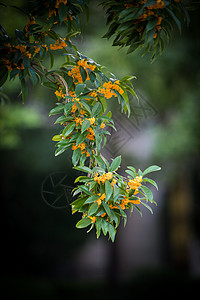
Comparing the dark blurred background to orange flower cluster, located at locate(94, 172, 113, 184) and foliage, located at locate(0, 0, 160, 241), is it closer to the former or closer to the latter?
foliage, located at locate(0, 0, 160, 241)

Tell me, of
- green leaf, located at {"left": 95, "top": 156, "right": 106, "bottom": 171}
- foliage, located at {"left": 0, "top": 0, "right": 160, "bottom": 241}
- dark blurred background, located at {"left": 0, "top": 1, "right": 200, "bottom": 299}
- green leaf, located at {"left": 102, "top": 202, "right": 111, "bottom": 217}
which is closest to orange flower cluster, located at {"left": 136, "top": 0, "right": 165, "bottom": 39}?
foliage, located at {"left": 0, "top": 0, "right": 160, "bottom": 241}

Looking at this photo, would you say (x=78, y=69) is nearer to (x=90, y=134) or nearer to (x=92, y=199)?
(x=90, y=134)

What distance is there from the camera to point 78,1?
0.94 metres

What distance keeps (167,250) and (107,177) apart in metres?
4.58

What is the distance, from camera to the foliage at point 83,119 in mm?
762

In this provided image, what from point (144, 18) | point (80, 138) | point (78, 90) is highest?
point (144, 18)

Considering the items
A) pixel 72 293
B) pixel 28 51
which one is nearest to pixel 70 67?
pixel 28 51

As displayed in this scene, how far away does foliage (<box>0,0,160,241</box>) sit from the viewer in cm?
76

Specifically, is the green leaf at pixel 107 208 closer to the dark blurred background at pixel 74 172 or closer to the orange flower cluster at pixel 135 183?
the orange flower cluster at pixel 135 183

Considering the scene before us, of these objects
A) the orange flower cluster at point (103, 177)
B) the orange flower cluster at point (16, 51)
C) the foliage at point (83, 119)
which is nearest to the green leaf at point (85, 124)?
the foliage at point (83, 119)

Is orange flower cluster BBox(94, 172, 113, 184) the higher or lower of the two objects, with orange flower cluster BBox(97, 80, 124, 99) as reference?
lower

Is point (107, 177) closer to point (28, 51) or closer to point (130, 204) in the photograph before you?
point (130, 204)

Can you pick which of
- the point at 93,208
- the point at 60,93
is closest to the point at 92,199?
the point at 93,208

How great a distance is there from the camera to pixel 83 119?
2.69 ft
